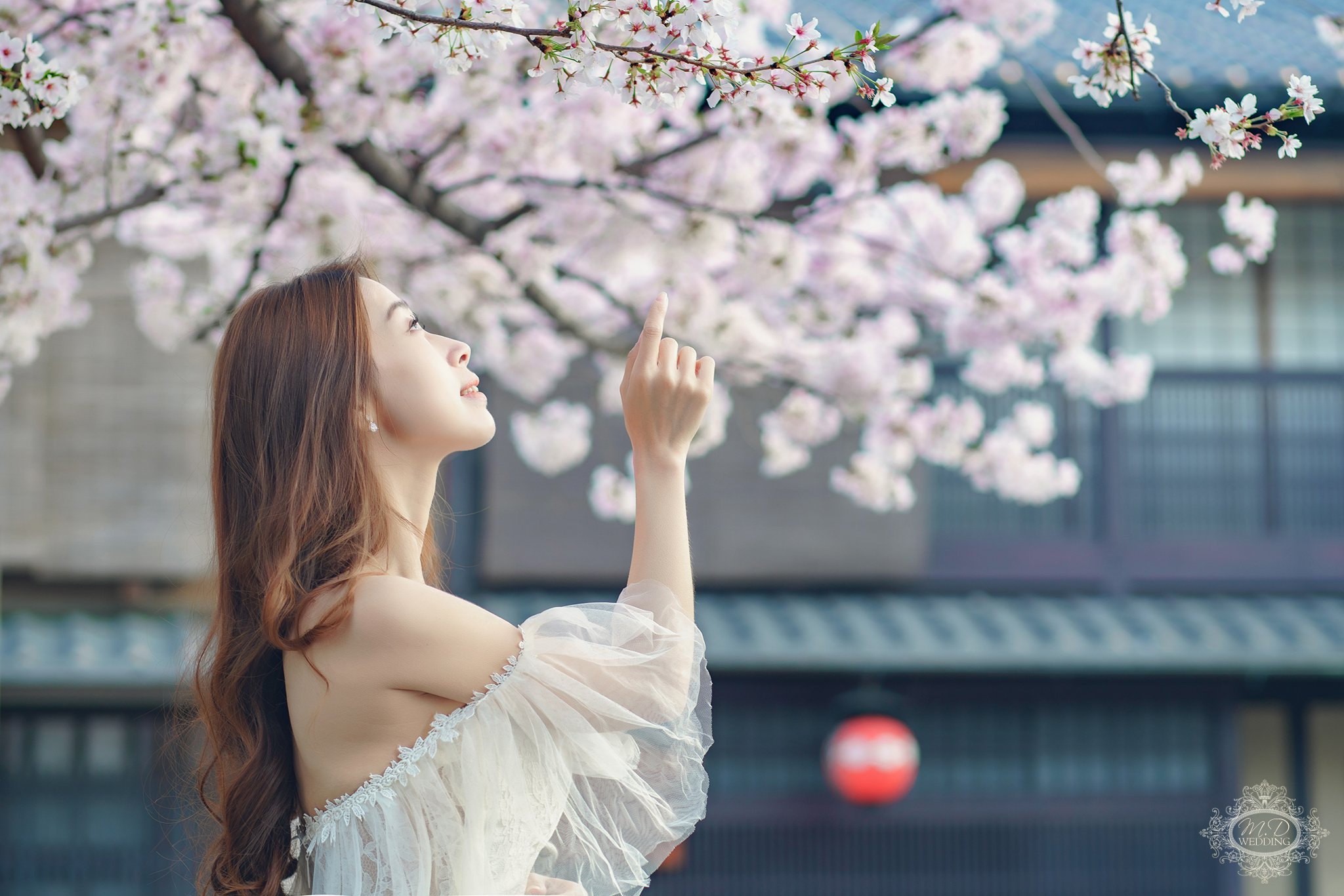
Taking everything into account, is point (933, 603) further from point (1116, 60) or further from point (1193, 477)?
point (1116, 60)

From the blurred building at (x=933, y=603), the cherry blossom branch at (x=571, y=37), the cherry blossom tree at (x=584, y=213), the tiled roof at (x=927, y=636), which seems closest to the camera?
the cherry blossom branch at (x=571, y=37)

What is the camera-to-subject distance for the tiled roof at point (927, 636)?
633 centimetres

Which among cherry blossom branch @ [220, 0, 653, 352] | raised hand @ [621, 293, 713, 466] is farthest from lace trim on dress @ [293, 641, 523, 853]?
cherry blossom branch @ [220, 0, 653, 352]

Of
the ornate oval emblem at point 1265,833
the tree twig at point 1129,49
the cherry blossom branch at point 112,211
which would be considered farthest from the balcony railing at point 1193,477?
the tree twig at point 1129,49

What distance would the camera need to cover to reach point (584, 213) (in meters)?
4.32

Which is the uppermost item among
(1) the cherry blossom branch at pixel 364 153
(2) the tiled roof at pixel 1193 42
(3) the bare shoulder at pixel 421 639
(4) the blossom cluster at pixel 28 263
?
(2) the tiled roof at pixel 1193 42

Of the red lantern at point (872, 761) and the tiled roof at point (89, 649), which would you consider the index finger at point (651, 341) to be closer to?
the tiled roof at point (89, 649)

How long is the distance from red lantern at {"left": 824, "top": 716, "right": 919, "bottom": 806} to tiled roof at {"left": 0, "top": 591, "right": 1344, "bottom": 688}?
36 centimetres

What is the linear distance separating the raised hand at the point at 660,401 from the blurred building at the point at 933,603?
4853 mm

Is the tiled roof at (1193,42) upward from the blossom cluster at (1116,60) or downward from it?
upward

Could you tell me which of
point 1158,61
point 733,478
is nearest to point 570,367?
point 733,478

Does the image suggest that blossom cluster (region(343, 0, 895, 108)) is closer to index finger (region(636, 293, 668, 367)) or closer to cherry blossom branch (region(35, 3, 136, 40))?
index finger (region(636, 293, 668, 367))

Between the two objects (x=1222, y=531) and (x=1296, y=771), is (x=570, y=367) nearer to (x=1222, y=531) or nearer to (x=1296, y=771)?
(x=1222, y=531)

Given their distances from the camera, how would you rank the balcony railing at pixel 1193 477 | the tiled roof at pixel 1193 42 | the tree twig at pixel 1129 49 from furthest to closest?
the balcony railing at pixel 1193 477 < the tiled roof at pixel 1193 42 < the tree twig at pixel 1129 49
